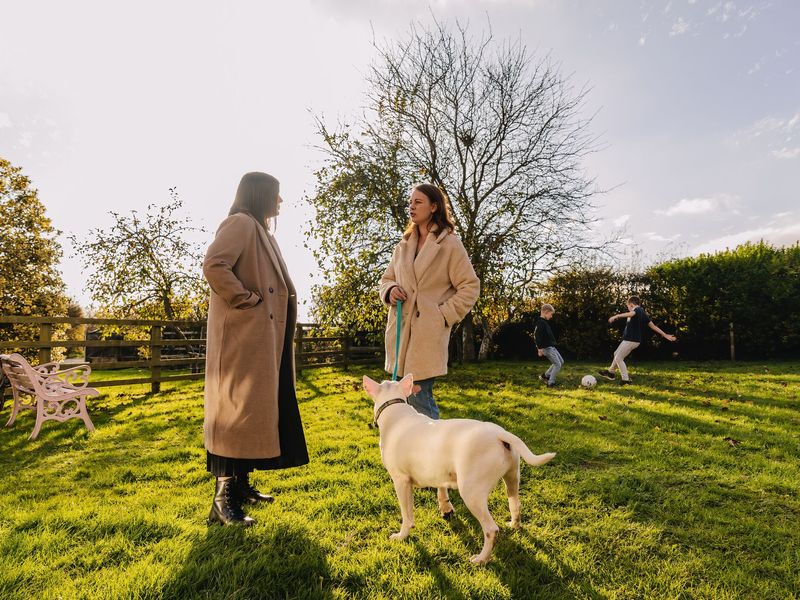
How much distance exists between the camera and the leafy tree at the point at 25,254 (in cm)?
1361

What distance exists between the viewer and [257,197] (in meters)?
3.18

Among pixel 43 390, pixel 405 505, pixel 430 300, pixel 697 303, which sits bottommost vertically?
pixel 405 505

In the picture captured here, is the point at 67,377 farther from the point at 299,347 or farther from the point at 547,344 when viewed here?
the point at 547,344

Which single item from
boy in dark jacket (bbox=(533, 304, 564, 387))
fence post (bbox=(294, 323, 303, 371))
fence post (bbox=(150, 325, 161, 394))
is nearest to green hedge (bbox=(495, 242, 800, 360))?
boy in dark jacket (bbox=(533, 304, 564, 387))

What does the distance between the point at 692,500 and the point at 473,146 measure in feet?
42.8

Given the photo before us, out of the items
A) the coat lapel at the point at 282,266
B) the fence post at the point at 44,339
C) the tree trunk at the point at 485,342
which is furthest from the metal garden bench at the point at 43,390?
the tree trunk at the point at 485,342

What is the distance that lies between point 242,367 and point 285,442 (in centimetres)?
62

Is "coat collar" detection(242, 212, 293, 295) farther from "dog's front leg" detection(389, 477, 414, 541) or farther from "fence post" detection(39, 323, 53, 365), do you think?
"fence post" detection(39, 323, 53, 365)

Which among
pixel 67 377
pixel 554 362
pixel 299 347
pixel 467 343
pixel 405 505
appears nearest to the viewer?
pixel 405 505

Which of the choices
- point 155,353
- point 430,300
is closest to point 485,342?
point 155,353

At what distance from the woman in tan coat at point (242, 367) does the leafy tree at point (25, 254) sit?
1388cm

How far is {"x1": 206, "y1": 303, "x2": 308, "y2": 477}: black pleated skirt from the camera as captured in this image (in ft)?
9.49

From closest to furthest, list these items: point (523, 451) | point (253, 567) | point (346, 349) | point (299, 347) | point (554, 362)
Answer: point (523, 451), point (253, 567), point (554, 362), point (299, 347), point (346, 349)

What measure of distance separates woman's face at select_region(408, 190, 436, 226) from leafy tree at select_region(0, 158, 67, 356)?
14.5 meters
